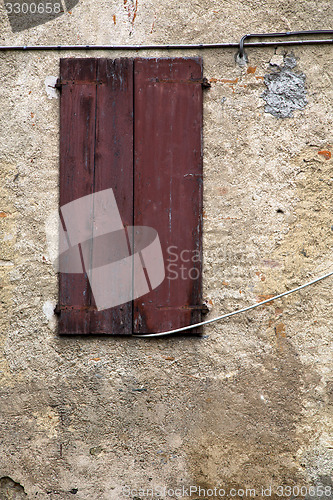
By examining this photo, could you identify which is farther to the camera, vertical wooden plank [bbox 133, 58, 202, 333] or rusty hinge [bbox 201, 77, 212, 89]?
rusty hinge [bbox 201, 77, 212, 89]

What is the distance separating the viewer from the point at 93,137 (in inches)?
125

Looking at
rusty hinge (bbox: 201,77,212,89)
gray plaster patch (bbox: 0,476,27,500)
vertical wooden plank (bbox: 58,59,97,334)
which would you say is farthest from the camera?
rusty hinge (bbox: 201,77,212,89)

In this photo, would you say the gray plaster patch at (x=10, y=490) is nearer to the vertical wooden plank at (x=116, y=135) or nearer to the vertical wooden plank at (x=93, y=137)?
the vertical wooden plank at (x=93, y=137)

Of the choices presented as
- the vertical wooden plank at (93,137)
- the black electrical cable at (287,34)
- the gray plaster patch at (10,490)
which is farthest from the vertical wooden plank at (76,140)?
the gray plaster patch at (10,490)

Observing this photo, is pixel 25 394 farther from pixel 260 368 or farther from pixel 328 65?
pixel 328 65

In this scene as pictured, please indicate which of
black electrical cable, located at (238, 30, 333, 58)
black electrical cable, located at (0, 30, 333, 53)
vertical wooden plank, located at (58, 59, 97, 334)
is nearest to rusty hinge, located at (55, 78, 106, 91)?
vertical wooden plank, located at (58, 59, 97, 334)

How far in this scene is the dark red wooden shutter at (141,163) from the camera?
3080 millimetres

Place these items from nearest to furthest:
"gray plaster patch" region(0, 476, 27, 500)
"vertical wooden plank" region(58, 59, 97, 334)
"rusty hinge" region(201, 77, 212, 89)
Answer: "gray plaster patch" region(0, 476, 27, 500)
"vertical wooden plank" region(58, 59, 97, 334)
"rusty hinge" region(201, 77, 212, 89)

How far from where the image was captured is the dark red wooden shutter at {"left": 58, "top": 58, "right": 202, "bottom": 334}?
3.08m

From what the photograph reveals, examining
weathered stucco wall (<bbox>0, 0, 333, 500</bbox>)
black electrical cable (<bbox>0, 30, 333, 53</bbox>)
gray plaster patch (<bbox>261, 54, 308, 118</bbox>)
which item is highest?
black electrical cable (<bbox>0, 30, 333, 53</bbox>)

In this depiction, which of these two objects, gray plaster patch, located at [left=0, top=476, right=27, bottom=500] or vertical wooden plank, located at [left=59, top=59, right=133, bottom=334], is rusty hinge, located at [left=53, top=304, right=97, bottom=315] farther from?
gray plaster patch, located at [left=0, top=476, right=27, bottom=500]

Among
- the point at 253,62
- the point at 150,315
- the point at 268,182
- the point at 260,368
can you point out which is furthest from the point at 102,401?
the point at 253,62

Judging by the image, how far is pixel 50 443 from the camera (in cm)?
303

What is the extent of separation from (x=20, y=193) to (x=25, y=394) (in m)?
1.31
